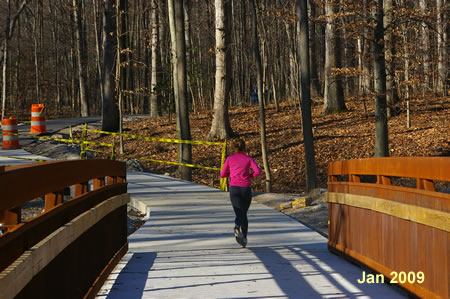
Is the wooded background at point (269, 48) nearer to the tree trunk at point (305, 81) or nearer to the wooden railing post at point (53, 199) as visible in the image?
the tree trunk at point (305, 81)

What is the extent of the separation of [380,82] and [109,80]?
56.5ft

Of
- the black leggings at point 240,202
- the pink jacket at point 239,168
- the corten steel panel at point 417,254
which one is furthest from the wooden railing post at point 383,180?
the black leggings at point 240,202

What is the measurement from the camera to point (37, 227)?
15.2 feet

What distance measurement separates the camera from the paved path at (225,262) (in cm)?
680

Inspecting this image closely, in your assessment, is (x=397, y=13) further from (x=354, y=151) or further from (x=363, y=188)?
(x=363, y=188)

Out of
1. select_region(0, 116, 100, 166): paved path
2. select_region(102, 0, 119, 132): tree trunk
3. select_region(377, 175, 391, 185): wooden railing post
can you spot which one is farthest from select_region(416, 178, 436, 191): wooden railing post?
select_region(102, 0, 119, 132): tree trunk

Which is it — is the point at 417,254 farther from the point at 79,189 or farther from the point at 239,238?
the point at 239,238

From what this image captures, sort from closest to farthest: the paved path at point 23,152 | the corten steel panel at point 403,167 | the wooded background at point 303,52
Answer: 1. the corten steel panel at point 403,167
2. the wooded background at point 303,52
3. the paved path at point 23,152

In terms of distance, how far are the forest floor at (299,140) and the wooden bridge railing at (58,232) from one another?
38.0ft

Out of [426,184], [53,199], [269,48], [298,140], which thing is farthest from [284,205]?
[269,48]

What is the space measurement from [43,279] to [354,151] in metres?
22.3

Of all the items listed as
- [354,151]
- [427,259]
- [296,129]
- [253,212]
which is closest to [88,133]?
[296,129]

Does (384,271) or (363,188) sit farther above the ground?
(363,188)

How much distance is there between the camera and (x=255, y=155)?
27797 millimetres
